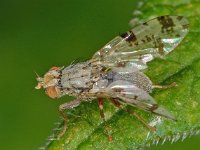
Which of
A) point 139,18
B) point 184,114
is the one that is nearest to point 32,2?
point 139,18

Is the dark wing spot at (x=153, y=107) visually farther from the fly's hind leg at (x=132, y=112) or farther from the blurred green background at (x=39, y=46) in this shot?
the blurred green background at (x=39, y=46)

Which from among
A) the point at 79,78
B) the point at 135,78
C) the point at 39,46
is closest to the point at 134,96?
the point at 135,78

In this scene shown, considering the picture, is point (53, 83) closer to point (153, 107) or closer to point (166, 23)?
point (153, 107)

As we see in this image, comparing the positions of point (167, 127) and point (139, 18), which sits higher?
point (139, 18)

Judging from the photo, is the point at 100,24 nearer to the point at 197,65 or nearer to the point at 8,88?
the point at 8,88

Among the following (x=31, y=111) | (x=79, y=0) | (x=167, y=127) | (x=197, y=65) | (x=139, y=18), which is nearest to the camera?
(x=167, y=127)

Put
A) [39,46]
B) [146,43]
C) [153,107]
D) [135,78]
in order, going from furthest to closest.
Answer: [39,46] < [146,43] < [135,78] < [153,107]

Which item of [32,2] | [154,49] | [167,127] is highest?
[32,2]
